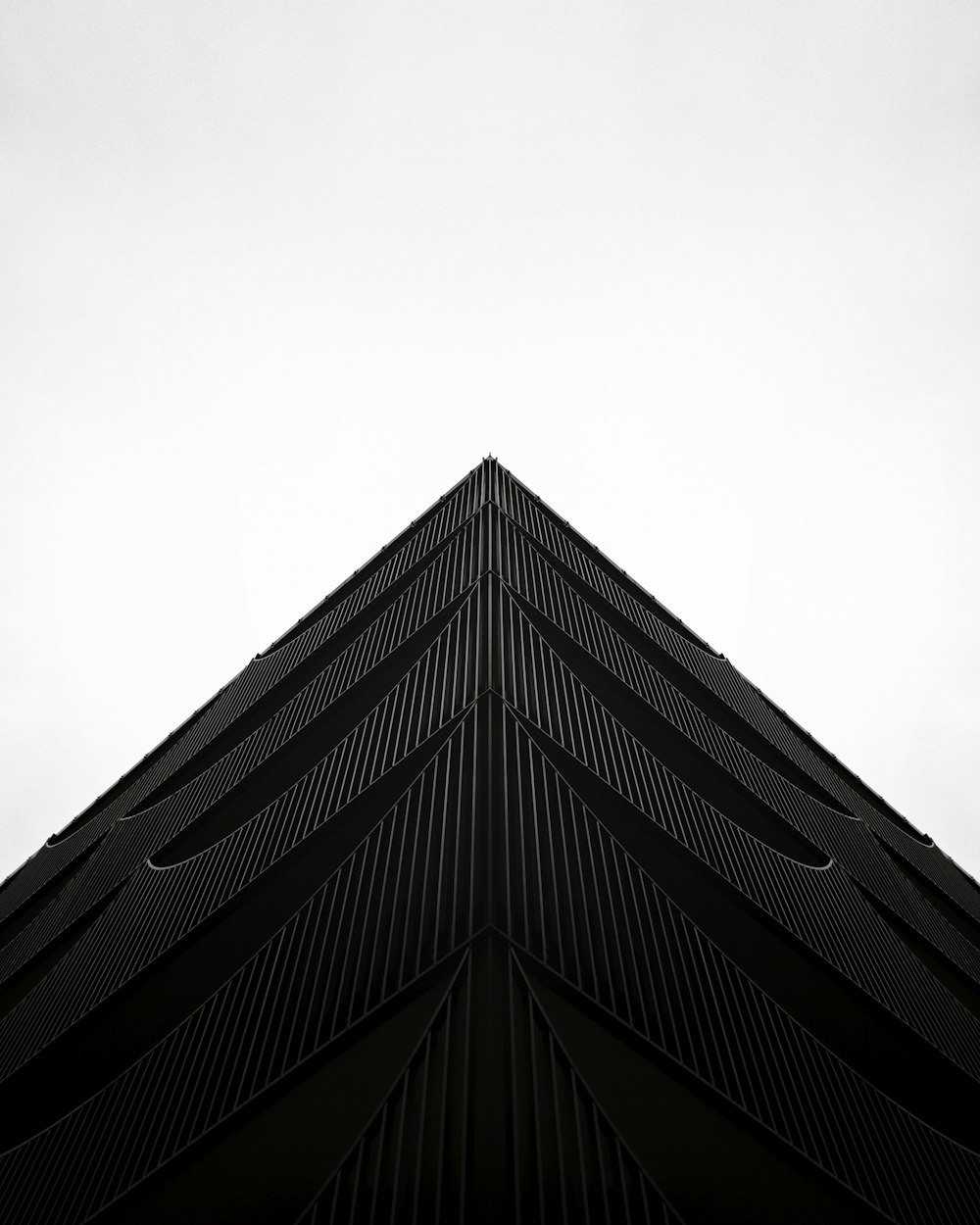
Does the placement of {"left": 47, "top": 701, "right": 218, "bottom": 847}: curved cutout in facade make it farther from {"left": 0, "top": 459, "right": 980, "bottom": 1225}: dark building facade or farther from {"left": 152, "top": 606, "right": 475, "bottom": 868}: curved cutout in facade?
{"left": 152, "top": 606, "right": 475, "bottom": 868}: curved cutout in facade

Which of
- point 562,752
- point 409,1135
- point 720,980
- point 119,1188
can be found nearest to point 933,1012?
point 720,980

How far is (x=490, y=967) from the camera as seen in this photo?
644cm

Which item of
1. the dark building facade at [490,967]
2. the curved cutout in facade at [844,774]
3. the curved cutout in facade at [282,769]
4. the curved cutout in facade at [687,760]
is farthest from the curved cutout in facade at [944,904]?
the curved cutout in facade at [282,769]

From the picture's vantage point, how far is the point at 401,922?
291 inches

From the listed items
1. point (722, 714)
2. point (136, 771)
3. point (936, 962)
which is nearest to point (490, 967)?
point (722, 714)

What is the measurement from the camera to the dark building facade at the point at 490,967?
239 inches

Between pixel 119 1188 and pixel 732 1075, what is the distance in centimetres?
476

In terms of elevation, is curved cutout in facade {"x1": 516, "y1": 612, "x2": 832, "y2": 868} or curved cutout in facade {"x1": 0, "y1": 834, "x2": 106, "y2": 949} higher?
curved cutout in facade {"x1": 516, "y1": 612, "x2": 832, "y2": 868}

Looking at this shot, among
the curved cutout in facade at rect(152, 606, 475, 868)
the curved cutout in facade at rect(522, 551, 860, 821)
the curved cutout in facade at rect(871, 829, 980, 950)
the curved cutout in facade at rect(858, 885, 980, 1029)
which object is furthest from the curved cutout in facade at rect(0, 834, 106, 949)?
the curved cutout in facade at rect(871, 829, 980, 950)

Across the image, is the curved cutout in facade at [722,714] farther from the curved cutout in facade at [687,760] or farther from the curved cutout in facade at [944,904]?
the curved cutout in facade at [944,904]

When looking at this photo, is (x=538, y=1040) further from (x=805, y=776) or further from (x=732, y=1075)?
(x=805, y=776)

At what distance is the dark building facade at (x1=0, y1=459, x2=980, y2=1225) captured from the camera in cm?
607

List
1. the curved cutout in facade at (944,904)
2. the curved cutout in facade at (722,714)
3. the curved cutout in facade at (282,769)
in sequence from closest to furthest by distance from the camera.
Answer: the curved cutout in facade at (282,769) < the curved cutout in facade at (722,714) < the curved cutout in facade at (944,904)

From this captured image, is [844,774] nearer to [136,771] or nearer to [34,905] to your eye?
[136,771]
